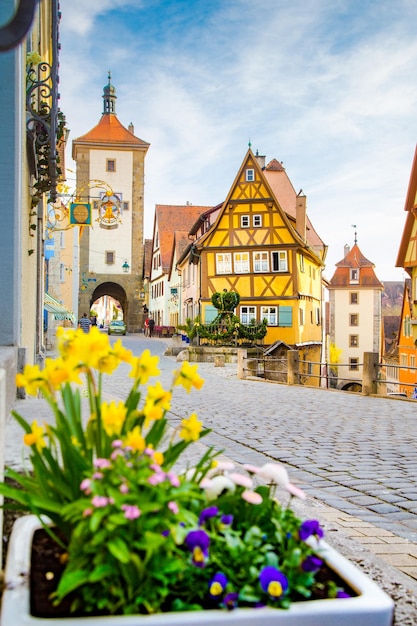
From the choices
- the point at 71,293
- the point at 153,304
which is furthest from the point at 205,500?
the point at 153,304

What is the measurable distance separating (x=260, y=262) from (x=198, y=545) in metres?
31.4

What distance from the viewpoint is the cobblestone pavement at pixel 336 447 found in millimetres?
4234

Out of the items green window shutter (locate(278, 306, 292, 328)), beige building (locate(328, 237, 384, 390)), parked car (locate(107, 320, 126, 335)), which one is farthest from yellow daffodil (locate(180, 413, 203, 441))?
beige building (locate(328, 237, 384, 390))

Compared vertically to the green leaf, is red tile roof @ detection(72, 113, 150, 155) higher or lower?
higher

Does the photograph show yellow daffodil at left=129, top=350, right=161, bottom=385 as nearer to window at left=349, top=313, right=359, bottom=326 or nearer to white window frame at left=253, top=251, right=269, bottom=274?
white window frame at left=253, top=251, right=269, bottom=274

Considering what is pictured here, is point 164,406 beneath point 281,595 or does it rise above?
above

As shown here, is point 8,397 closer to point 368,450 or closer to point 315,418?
point 368,450

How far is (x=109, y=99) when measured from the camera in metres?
60.7

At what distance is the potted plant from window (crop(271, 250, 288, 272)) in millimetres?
30706

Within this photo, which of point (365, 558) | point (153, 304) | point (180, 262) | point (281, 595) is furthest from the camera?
point (153, 304)

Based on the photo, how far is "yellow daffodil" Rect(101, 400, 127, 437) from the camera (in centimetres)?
185

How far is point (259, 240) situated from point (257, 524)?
31085mm

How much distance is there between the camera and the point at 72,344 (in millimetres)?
1928

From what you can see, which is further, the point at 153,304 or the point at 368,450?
the point at 153,304
